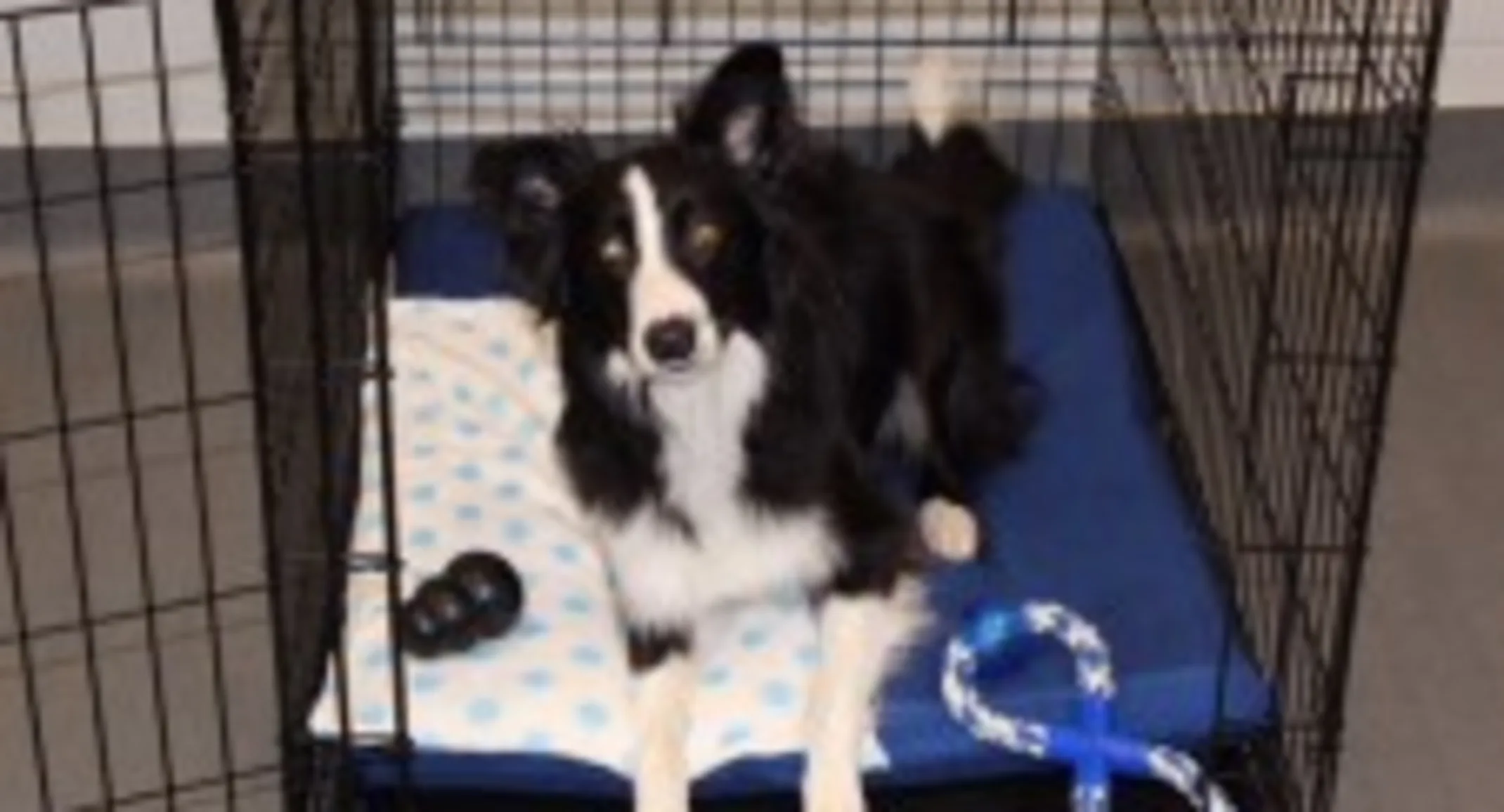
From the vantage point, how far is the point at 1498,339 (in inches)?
148

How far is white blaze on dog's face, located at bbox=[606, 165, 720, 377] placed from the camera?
7.66 feet

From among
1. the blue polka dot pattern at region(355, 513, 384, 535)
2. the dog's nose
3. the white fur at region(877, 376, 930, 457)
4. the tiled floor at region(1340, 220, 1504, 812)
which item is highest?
the dog's nose

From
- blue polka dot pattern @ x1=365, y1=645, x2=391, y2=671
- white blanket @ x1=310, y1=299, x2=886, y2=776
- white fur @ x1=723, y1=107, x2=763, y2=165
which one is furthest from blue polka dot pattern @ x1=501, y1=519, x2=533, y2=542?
white fur @ x1=723, y1=107, x2=763, y2=165

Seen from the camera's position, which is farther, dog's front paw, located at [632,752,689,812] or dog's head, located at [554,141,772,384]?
dog's front paw, located at [632,752,689,812]

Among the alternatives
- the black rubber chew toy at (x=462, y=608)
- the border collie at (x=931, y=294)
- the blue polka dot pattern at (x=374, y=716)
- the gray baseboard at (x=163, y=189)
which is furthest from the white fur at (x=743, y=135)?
the gray baseboard at (x=163, y=189)

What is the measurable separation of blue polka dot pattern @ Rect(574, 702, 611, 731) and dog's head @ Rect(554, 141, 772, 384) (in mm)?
433

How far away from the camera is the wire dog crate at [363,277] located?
2.51 metres

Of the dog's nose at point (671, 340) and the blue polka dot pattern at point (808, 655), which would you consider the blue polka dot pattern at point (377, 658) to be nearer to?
the blue polka dot pattern at point (808, 655)

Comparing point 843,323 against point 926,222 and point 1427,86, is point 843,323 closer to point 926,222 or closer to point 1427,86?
point 926,222

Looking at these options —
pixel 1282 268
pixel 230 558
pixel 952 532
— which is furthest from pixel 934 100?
pixel 230 558

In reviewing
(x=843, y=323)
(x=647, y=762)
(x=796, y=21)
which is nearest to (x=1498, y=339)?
(x=796, y=21)

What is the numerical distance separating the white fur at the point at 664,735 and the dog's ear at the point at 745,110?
0.59m

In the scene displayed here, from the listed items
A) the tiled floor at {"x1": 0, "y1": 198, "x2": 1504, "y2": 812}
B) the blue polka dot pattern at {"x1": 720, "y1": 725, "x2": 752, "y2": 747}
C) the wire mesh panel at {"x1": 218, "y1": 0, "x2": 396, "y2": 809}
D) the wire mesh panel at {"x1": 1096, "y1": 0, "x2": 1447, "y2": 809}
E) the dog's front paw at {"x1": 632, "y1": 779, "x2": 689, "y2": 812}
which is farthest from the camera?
the tiled floor at {"x1": 0, "y1": 198, "x2": 1504, "y2": 812}

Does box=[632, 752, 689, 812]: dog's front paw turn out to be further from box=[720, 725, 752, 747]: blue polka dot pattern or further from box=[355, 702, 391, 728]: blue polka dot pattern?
box=[355, 702, 391, 728]: blue polka dot pattern
